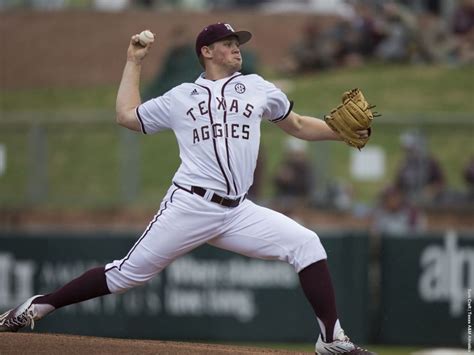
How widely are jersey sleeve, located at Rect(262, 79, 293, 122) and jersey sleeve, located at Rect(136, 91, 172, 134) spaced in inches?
23.1

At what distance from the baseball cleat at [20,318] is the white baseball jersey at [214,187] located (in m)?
0.70

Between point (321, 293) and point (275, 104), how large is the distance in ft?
3.85

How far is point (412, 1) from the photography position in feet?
73.7

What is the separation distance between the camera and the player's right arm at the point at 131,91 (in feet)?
23.6

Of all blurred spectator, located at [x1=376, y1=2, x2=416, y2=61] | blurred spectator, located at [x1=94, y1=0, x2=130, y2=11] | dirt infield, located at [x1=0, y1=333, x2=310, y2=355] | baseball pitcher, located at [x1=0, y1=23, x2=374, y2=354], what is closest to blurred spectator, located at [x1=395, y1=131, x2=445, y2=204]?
blurred spectator, located at [x1=376, y1=2, x2=416, y2=61]

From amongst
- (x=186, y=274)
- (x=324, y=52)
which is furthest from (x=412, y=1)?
(x=186, y=274)

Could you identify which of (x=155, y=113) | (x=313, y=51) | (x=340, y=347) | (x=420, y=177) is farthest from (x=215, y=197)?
(x=313, y=51)

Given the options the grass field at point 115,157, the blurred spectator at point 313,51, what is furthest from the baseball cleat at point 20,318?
the blurred spectator at point 313,51

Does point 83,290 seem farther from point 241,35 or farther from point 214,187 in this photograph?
point 241,35

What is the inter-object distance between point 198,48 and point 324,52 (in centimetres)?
1447

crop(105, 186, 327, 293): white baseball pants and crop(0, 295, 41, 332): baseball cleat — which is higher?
crop(105, 186, 327, 293): white baseball pants

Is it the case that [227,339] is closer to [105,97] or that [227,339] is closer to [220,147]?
[220,147]

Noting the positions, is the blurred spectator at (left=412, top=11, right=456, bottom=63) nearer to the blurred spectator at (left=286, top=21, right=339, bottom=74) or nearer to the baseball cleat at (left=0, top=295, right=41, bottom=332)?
the blurred spectator at (left=286, top=21, right=339, bottom=74)

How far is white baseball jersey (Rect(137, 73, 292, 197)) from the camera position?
697cm
